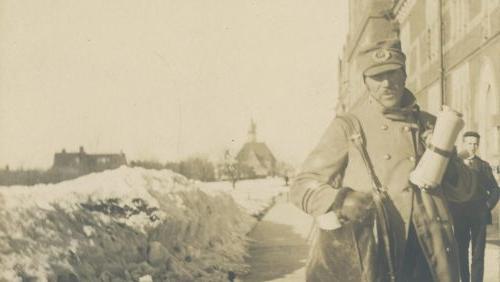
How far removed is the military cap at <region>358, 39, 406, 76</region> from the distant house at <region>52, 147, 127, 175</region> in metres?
6.42

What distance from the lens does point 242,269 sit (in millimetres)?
9617

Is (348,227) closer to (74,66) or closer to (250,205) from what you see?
(74,66)

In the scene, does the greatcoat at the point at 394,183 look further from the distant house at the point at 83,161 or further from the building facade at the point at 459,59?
the distant house at the point at 83,161

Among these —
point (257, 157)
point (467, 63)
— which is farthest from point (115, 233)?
point (257, 157)

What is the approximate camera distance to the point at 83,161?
34.1 feet

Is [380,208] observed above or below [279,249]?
above

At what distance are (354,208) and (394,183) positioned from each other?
36 centimetres

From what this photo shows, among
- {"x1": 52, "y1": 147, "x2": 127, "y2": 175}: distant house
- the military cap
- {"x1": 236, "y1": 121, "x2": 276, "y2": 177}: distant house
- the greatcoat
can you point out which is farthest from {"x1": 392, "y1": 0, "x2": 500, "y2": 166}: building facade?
{"x1": 236, "y1": 121, "x2": 276, "y2": 177}: distant house

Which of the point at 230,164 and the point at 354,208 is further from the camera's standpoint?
the point at 230,164

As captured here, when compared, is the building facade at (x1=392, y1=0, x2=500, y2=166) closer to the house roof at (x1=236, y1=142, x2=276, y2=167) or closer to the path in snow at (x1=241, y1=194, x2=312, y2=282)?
the path in snow at (x1=241, y1=194, x2=312, y2=282)

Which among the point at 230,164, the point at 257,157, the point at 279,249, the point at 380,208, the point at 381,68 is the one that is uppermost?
the point at 381,68

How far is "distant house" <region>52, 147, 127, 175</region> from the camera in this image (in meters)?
9.28

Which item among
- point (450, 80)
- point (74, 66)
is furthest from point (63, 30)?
point (450, 80)

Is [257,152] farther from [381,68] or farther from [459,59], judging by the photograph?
[381,68]
